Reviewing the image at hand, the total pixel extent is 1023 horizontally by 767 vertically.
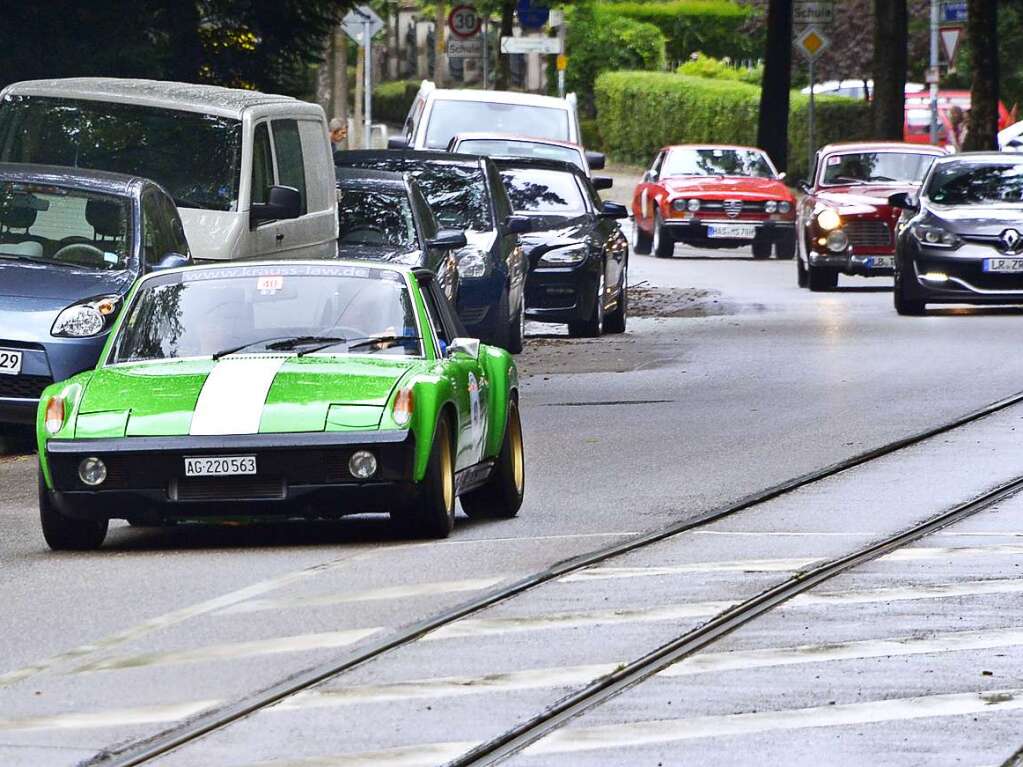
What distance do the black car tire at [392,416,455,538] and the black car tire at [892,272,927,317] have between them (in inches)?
627

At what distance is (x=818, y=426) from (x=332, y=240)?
4.97 metres

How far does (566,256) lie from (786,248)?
656 inches

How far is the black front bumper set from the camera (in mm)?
10734

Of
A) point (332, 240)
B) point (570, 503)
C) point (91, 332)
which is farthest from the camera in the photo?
point (332, 240)

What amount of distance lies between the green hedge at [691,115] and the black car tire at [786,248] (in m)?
16.4

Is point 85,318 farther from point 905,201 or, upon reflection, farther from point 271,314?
point 905,201

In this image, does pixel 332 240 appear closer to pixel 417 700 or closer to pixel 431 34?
pixel 417 700

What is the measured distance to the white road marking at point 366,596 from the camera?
9422mm

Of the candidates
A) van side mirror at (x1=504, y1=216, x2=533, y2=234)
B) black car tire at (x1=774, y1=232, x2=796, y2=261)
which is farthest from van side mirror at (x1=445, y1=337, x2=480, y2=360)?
black car tire at (x1=774, y1=232, x2=796, y2=261)

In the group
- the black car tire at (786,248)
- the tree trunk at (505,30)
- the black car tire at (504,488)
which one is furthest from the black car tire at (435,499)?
the tree trunk at (505,30)

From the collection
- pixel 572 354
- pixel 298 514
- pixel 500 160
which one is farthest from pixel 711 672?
pixel 500 160

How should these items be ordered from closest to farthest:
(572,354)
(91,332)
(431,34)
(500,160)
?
(91,332), (572,354), (500,160), (431,34)

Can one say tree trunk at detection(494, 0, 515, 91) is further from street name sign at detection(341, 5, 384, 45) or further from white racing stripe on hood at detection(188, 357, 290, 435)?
white racing stripe on hood at detection(188, 357, 290, 435)

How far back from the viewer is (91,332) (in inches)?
607
